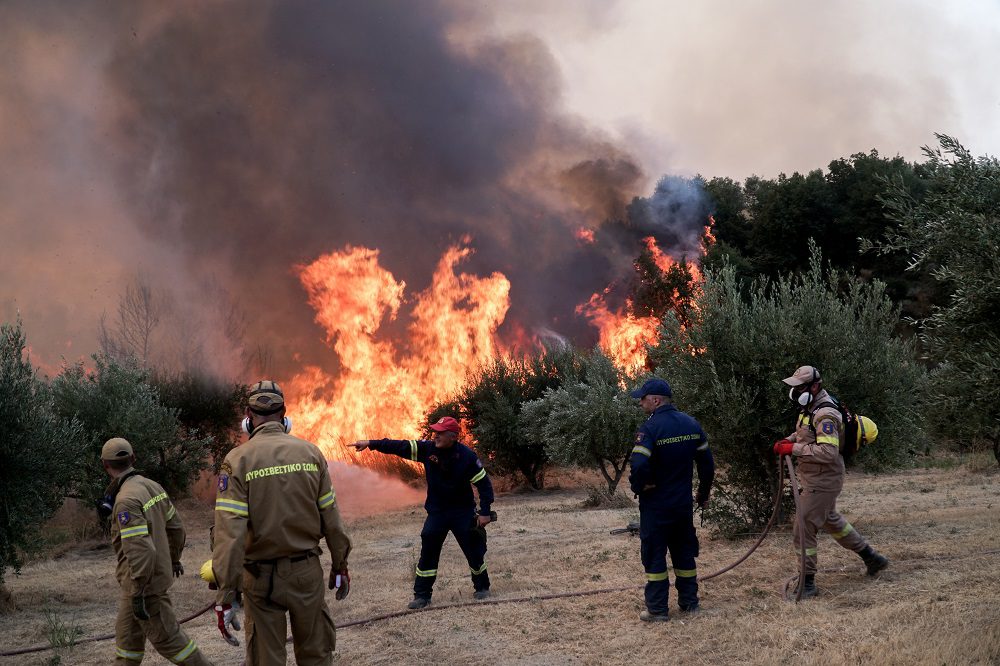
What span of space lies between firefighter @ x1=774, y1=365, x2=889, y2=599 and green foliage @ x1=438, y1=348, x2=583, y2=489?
22497mm

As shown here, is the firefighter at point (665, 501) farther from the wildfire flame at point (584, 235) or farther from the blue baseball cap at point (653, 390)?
the wildfire flame at point (584, 235)

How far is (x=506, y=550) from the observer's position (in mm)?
14672

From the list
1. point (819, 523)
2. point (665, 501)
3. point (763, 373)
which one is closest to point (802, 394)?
point (819, 523)

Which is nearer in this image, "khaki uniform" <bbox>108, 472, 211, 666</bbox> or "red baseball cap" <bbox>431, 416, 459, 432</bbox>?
"khaki uniform" <bbox>108, 472, 211, 666</bbox>

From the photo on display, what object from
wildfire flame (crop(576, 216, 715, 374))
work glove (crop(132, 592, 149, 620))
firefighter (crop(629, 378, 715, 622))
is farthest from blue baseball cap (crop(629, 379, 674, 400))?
wildfire flame (crop(576, 216, 715, 374))

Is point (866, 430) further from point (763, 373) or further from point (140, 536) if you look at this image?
point (140, 536)

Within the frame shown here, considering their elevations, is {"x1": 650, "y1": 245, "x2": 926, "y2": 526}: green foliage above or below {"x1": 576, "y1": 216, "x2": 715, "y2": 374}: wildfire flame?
below

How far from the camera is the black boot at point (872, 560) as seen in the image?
8.78 meters

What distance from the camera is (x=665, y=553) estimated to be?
27.0ft

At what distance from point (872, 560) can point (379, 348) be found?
995 inches

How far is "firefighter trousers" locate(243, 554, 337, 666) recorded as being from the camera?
5.31 meters

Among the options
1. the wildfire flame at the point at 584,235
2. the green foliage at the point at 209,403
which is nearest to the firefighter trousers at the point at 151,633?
the green foliage at the point at 209,403

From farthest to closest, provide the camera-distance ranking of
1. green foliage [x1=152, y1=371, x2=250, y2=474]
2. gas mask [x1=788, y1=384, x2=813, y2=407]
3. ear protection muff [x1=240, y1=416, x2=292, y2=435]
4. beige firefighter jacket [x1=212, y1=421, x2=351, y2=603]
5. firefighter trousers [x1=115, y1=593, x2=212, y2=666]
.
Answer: green foliage [x1=152, y1=371, x2=250, y2=474], gas mask [x1=788, y1=384, x2=813, y2=407], firefighter trousers [x1=115, y1=593, x2=212, y2=666], ear protection muff [x1=240, y1=416, x2=292, y2=435], beige firefighter jacket [x1=212, y1=421, x2=351, y2=603]

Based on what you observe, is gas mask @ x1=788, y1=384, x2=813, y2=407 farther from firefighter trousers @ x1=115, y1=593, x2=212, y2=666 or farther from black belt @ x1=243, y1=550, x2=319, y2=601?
firefighter trousers @ x1=115, y1=593, x2=212, y2=666
